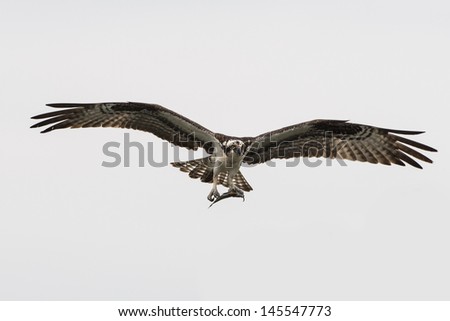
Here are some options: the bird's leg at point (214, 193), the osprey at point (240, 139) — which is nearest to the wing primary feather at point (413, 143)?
the osprey at point (240, 139)

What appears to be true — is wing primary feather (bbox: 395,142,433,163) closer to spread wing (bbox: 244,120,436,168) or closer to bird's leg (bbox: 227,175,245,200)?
spread wing (bbox: 244,120,436,168)

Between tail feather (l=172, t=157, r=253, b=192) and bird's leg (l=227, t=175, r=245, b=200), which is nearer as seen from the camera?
bird's leg (l=227, t=175, r=245, b=200)

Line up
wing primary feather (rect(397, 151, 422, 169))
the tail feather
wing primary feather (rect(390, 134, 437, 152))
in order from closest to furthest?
wing primary feather (rect(390, 134, 437, 152))
wing primary feather (rect(397, 151, 422, 169))
the tail feather

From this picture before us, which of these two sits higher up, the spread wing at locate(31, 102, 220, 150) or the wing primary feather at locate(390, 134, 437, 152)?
the spread wing at locate(31, 102, 220, 150)

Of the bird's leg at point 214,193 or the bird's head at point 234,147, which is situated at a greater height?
the bird's head at point 234,147

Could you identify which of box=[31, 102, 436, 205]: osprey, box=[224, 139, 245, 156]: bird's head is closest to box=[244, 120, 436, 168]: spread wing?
box=[31, 102, 436, 205]: osprey

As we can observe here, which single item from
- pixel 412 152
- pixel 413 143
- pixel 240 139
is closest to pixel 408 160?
pixel 412 152

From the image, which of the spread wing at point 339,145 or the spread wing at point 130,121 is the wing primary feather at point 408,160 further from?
the spread wing at point 130,121

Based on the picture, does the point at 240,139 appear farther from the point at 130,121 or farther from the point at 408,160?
the point at 408,160
